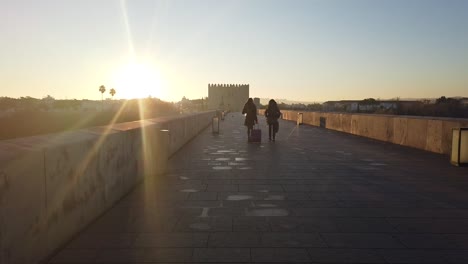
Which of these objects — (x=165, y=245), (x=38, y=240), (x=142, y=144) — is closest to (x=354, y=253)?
(x=165, y=245)

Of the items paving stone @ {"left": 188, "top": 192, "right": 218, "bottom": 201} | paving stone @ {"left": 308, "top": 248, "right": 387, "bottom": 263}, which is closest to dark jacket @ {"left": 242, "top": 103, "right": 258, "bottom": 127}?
paving stone @ {"left": 188, "top": 192, "right": 218, "bottom": 201}

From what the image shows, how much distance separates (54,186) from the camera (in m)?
4.32

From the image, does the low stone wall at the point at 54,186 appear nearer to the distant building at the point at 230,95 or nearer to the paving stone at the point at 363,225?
the paving stone at the point at 363,225

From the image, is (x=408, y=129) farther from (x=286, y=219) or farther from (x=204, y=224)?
(x=204, y=224)

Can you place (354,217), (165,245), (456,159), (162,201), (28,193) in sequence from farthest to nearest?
1. (456,159)
2. (162,201)
3. (354,217)
4. (165,245)
5. (28,193)

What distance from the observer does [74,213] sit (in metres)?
4.82

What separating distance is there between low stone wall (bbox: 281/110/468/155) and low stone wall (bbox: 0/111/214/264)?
941cm

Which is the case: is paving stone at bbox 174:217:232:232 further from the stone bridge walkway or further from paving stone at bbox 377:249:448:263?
paving stone at bbox 377:249:448:263

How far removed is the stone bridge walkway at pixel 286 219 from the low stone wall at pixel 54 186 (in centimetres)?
22

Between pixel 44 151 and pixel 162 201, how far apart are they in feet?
9.07

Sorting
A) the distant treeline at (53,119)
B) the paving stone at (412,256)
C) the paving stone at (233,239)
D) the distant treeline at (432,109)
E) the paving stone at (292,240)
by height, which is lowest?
the distant treeline at (53,119)

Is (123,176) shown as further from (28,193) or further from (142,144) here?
(28,193)

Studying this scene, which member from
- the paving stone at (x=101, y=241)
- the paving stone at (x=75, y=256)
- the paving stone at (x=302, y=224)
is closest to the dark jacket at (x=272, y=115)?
the paving stone at (x=302, y=224)

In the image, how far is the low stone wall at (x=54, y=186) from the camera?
3.46m
